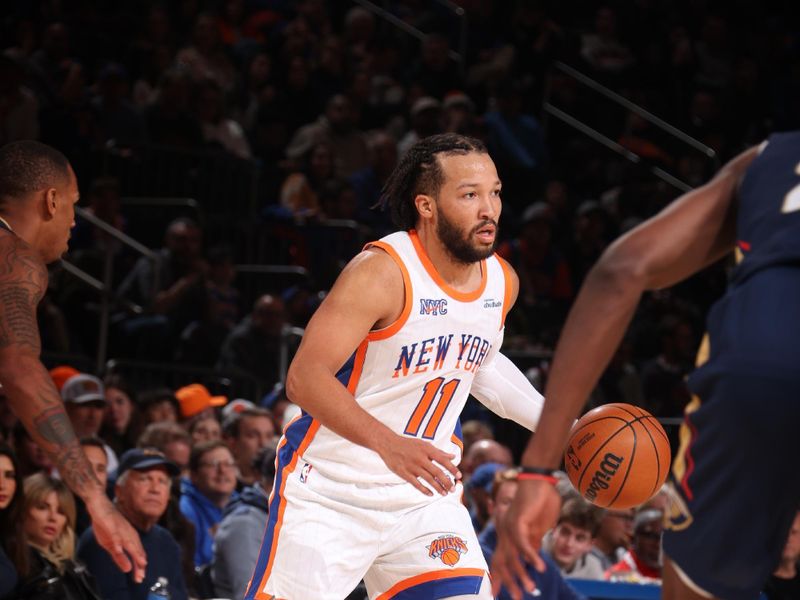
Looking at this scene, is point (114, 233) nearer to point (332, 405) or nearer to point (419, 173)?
point (419, 173)

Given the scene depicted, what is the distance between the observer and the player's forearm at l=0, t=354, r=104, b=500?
3.74 meters

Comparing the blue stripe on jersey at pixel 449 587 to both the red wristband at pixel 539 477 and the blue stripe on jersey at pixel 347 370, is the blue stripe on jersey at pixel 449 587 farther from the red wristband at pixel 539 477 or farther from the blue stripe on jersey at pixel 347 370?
the red wristband at pixel 539 477

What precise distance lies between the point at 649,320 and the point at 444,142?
7.47 metres

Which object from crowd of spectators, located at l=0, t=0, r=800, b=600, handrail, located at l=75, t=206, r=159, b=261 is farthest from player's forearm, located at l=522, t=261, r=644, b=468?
handrail, located at l=75, t=206, r=159, b=261

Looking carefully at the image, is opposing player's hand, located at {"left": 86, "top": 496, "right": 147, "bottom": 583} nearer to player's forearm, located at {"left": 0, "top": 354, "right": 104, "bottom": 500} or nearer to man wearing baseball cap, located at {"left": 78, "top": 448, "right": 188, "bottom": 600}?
player's forearm, located at {"left": 0, "top": 354, "right": 104, "bottom": 500}

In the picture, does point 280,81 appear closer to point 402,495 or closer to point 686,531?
point 402,495

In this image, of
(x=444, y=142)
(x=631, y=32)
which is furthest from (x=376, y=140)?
(x=444, y=142)

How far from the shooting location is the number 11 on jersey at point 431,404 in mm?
4383

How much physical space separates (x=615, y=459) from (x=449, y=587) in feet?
2.26

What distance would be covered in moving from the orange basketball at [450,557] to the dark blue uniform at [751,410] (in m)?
1.77

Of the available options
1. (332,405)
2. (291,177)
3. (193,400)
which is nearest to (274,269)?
(291,177)

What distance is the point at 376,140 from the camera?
39.4ft

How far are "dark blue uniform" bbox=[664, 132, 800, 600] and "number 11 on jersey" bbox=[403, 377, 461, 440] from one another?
1897 mm

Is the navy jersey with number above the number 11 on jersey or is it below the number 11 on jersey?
above
